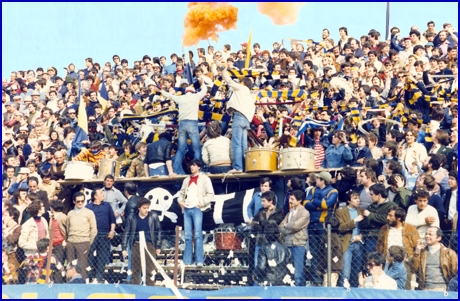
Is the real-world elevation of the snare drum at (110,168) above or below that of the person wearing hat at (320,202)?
above

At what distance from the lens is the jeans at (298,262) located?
1473cm

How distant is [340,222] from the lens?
15.1 metres

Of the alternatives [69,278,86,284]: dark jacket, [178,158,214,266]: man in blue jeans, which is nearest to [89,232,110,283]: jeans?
[69,278,86,284]: dark jacket

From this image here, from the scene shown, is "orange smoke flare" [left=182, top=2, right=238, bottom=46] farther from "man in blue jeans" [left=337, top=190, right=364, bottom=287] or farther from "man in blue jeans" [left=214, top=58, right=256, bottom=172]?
"man in blue jeans" [left=337, top=190, right=364, bottom=287]

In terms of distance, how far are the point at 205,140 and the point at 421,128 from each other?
13.0ft

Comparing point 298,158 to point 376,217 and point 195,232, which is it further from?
point 376,217

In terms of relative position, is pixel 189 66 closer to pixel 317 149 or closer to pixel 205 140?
pixel 205 140

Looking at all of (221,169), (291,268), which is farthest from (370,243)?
(221,169)

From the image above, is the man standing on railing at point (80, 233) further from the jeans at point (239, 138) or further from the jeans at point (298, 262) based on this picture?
the jeans at point (298, 262)

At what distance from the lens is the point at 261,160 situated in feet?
57.9

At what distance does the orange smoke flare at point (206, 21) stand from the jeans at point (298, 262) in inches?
384

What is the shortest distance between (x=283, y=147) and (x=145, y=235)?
11.9 feet

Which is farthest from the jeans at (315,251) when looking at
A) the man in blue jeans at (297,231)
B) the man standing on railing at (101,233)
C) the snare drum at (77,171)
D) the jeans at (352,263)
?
the snare drum at (77,171)

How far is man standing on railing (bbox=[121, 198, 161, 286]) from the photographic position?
51.8 ft
